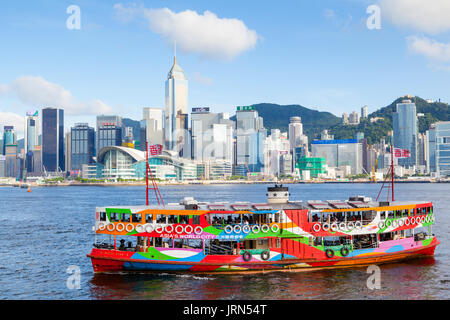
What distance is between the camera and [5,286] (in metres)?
30.5

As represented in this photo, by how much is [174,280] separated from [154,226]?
3.69 m

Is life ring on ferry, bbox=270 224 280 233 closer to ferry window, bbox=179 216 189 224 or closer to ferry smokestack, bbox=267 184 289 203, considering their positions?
ferry smokestack, bbox=267 184 289 203

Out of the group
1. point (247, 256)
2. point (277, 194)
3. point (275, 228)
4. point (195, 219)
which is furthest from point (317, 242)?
point (195, 219)

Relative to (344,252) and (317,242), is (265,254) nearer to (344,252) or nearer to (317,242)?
(317,242)

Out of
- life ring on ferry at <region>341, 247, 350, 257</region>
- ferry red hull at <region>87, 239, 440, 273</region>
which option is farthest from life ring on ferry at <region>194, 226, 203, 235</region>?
life ring on ferry at <region>341, 247, 350, 257</region>

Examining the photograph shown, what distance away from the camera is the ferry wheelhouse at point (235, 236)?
30.5m

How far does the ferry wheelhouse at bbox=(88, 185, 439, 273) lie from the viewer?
3050 centimetres

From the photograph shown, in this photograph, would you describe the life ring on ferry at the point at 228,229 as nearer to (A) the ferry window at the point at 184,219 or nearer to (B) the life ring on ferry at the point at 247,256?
(B) the life ring on ferry at the point at 247,256

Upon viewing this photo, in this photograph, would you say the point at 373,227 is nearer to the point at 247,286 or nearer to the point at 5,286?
the point at 247,286

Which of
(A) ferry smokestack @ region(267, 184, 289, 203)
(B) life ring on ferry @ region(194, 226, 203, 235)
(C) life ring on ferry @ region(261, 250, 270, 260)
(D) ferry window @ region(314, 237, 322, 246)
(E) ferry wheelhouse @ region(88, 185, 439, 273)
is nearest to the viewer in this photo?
(B) life ring on ferry @ region(194, 226, 203, 235)

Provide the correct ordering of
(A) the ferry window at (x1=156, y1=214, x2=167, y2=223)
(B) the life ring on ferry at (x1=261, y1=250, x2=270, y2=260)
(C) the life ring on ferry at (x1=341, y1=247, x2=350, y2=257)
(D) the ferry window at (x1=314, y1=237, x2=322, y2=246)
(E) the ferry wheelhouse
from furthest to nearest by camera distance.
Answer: (D) the ferry window at (x1=314, y1=237, x2=322, y2=246) < (C) the life ring on ferry at (x1=341, y1=247, x2=350, y2=257) < (A) the ferry window at (x1=156, y1=214, x2=167, y2=223) < (B) the life ring on ferry at (x1=261, y1=250, x2=270, y2=260) < (E) the ferry wheelhouse
